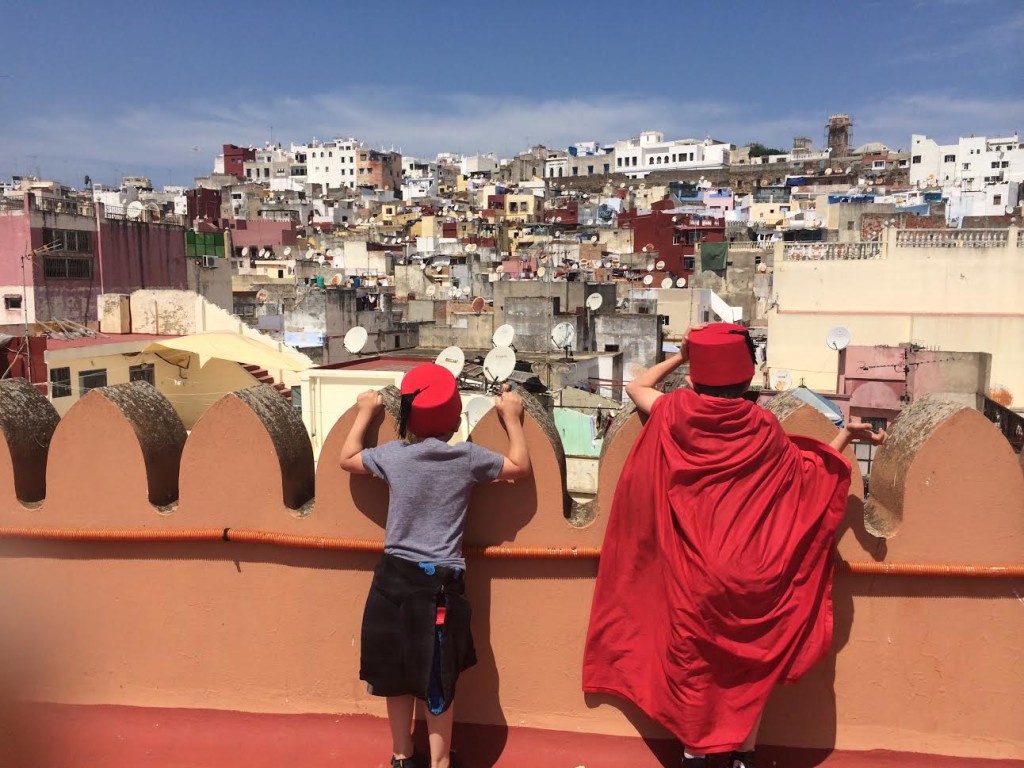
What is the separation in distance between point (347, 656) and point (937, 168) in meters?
74.3

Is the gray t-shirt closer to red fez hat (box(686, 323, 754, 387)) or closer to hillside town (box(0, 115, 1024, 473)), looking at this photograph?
red fez hat (box(686, 323, 754, 387))

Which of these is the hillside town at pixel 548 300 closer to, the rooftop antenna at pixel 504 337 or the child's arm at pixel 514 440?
the rooftop antenna at pixel 504 337

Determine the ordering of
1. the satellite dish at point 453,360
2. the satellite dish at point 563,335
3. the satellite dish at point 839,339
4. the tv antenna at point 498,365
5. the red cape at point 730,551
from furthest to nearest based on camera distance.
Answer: the satellite dish at point 563,335
the satellite dish at point 839,339
the satellite dish at point 453,360
the tv antenna at point 498,365
the red cape at point 730,551

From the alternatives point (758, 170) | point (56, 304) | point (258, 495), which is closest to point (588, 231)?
point (758, 170)

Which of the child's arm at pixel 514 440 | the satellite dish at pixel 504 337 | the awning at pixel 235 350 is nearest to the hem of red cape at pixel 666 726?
the child's arm at pixel 514 440

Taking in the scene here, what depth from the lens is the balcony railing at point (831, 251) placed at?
68.2ft

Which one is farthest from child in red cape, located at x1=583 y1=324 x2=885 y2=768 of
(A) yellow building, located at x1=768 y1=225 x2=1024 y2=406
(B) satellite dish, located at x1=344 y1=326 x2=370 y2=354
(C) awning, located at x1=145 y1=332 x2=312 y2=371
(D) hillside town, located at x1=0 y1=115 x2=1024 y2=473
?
(A) yellow building, located at x1=768 y1=225 x2=1024 y2=406

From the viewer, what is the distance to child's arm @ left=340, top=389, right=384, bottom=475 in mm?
3057

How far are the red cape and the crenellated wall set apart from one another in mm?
227

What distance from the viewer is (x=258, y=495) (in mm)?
3404

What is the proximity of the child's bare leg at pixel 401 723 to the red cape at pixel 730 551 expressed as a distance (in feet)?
3.01

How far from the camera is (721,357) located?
2850 mm

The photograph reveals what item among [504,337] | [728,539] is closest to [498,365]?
[504,337]

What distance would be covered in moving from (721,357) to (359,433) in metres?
1.32
